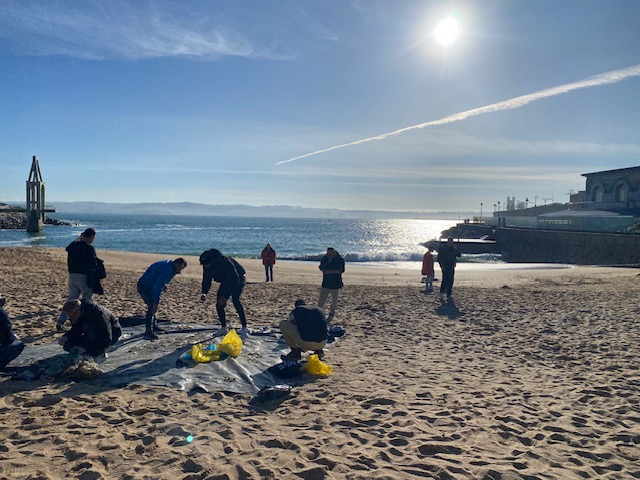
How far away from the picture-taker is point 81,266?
7457 mm

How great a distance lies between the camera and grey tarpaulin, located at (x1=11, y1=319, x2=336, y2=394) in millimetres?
5504

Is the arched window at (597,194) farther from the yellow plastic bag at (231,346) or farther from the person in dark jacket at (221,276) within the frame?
the yellow plastic bag at (231,346)

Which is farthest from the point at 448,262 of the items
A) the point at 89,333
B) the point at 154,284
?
the point at 89,333

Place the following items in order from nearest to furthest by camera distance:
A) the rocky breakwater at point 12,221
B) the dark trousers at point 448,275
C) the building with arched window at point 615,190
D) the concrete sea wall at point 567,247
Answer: the dark trousers at point 448,275 → the concrete sea wall at point 567,247 → the building with arched window at point 615,190 → the rocky breakwater at point 12,221

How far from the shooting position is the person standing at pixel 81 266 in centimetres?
742

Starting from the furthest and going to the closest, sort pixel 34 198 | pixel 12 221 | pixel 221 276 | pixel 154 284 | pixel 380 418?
pixel 12 221, pixel 34 198, pixel 221 276, pixel 154 284, pixel 380 418

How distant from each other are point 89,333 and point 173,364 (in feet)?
3.57

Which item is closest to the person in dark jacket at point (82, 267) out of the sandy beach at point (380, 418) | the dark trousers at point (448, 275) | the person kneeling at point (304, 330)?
the sandy beach at point (380, 418)

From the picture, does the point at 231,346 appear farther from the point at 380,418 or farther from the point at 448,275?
the point at 448,275

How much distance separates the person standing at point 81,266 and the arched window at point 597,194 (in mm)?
57853

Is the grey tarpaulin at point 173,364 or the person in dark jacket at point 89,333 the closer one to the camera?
the grey tarpaulin at point 173,364

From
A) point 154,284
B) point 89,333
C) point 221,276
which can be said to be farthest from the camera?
point 221,276

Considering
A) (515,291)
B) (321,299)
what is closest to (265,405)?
(321,299)

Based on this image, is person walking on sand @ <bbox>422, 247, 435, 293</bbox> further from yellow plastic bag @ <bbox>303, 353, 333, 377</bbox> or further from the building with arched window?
the building with arched window
